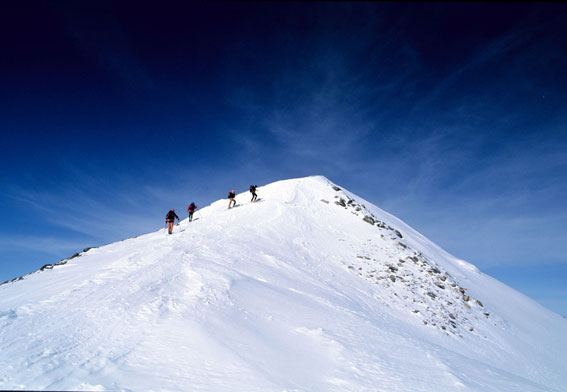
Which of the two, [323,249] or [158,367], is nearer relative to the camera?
[158,367]

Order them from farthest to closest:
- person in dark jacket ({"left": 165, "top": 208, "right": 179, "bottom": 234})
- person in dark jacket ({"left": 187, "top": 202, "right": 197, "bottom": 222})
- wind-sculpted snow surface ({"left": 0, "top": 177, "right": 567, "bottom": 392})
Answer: person in dark jacket ({"left": 187, "top": 202, "right": 197, "bottom": 222}) < person in dark jacket ({"left": 165, "top": 208, "right": 179, "bottom": 234}) < wind-sculpted snow surface ({"left": 0, "top": 177, "right": 567, "bottom": 392})

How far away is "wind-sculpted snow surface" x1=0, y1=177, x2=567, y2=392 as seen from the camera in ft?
20.1

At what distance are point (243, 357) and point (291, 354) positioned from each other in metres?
1.55

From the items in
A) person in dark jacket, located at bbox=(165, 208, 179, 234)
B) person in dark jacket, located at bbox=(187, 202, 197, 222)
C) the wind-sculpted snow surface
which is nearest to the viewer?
the wind-sculpted snow surface

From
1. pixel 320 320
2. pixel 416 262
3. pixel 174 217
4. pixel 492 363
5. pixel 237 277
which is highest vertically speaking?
pixel 174 217

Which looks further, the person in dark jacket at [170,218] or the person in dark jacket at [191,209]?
the person in dark jacket at [191,209]

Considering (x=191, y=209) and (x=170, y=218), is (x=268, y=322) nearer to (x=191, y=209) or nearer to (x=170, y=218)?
(x=170, y=218)

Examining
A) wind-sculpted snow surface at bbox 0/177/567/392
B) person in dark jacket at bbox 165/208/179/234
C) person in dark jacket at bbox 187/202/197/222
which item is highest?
person in dark jacket at bbox 187/202/197/222

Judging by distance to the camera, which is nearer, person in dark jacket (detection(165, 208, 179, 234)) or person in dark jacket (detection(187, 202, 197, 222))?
person in dark jacket (detection(165, 208, 179, 234))

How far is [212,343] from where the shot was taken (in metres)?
7.12

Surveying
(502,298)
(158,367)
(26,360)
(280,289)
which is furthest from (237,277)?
(502,298)

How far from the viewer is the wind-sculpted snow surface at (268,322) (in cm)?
614

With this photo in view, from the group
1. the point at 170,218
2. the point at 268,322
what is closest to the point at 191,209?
the point at 170,218

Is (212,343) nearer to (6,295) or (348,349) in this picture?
(348,349)
